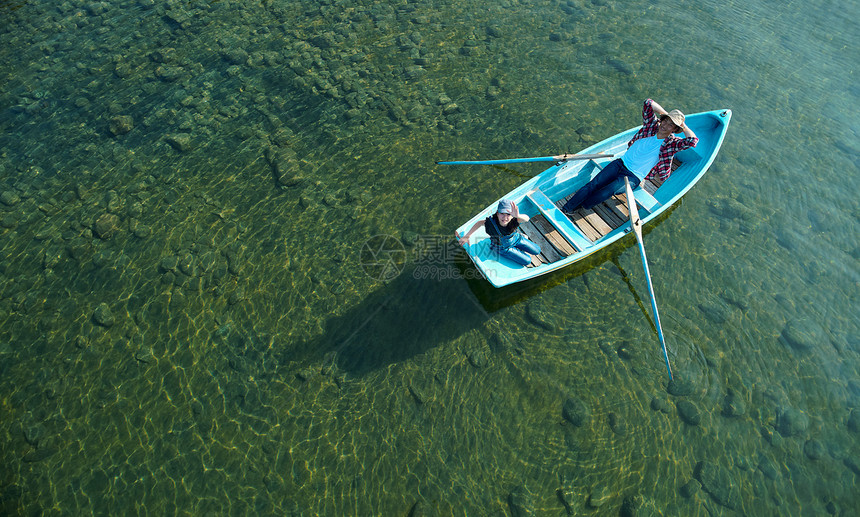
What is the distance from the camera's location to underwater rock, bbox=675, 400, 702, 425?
34.9 ft

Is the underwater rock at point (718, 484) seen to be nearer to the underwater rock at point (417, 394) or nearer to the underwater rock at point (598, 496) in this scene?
the underwater rock at point (598, 496)

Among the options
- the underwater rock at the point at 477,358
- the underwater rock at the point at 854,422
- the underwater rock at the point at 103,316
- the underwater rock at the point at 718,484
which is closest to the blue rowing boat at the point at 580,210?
the underwater rock at the point at 477,358

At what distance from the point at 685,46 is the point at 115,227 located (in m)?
20.4

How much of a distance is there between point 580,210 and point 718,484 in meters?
6.95

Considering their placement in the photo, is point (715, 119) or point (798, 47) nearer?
point (715, 119)

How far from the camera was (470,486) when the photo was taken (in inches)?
388

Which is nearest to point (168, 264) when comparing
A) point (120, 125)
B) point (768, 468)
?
point (120, 125)

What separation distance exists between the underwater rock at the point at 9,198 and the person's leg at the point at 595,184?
1569 cm

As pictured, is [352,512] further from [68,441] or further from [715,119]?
[715,119]

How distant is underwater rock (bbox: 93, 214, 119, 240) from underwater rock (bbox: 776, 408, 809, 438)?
1771 centimetres

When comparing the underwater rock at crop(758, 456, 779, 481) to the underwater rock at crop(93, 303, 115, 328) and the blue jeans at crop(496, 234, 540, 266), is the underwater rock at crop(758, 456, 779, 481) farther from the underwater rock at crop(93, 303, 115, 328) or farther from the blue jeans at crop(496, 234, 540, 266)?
the underwater rock at crop(93, 303, 115, 328)

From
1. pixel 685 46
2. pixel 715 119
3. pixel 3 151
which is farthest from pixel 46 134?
pixel 685 46

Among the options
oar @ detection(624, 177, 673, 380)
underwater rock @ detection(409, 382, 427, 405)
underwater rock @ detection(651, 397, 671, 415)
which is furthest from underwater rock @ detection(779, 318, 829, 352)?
underwater rock @ detection(409, 382, 427, 405)

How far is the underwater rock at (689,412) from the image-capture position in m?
10.6
